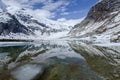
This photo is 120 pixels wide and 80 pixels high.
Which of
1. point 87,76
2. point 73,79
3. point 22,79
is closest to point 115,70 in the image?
point 87,76

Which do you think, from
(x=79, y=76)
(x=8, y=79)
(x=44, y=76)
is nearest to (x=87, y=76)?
(x=79, y=76)

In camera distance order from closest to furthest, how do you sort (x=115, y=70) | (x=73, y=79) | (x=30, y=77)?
(x=73, y=79), (x=30, y=77), (x=115, y=70)

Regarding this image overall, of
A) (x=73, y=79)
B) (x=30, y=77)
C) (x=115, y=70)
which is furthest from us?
(x=115, y=70)

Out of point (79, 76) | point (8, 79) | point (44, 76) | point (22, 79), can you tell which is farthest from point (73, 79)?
point (8, 79)

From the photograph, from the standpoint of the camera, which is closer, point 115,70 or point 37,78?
point 37,78

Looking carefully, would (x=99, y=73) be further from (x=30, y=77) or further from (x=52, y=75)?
(x=30, y=77)

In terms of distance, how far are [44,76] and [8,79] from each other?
12.2 feet

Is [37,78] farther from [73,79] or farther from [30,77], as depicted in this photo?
[73,79]

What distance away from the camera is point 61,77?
22922 mm

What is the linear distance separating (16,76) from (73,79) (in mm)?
6469

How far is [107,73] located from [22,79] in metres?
9.24

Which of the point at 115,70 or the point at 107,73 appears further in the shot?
the point at 115,70

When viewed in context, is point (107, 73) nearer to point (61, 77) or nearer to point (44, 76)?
point (61, 77)

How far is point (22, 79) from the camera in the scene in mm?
22672
